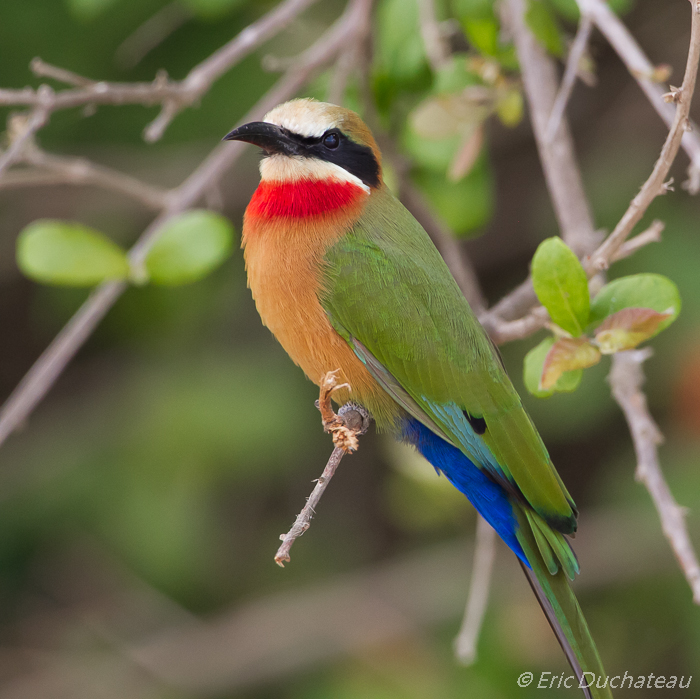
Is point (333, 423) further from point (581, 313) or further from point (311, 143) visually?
point (311, 143)

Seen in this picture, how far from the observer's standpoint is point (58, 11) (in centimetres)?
347

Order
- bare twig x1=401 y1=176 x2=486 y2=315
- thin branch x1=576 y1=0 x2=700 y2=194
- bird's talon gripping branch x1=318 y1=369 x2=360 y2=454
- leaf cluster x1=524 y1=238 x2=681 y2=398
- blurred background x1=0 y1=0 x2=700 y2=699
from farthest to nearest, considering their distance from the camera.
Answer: blurred background x1=0 y1=0 x2=700 y2=699
bare twig x1=401 y1=176 x2=486 y2=315
thin branch x1=576 y1=0 x2=700 y2=194
leaf cluster x1=524 y1=238 x2=681 y2=398
bird's talon gripping branch x1=318 y1=369 x2=360 y2=454

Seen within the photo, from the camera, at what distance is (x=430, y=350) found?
7.38 ft

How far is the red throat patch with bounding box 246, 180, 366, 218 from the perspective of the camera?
2352 mm

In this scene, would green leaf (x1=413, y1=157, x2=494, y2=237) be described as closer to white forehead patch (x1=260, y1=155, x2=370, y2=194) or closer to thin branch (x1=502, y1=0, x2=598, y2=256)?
thin branch (x1=502, y1=0, x2=598, y2=256)

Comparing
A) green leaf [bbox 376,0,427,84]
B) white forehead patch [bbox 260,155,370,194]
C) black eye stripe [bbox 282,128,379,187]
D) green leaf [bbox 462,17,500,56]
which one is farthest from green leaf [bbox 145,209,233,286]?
green leaf [bbox 462,17,500,56]

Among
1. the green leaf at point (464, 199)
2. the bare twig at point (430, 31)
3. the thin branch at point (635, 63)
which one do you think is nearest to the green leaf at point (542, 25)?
the thin branch at point (635, 63)

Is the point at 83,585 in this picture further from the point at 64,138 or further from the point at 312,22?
the point at 312,22

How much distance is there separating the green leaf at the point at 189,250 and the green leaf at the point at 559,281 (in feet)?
2.94

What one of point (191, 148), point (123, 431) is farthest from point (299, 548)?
point (191, 148)

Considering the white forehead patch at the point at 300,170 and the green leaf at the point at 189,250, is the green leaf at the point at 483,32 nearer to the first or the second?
the white forehead patch at the point at 300,170

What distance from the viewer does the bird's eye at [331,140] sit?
2383 mm

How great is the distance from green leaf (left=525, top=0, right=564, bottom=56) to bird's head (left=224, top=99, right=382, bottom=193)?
562mm

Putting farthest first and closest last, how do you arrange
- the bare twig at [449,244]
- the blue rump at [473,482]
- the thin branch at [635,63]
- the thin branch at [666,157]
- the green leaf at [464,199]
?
1. the green leaf at [464,199]
2. the bare twig at [449,244]
3. the blue rump at [473,482]
4. the thin branch at [635,63]
5. the thin branch at [666,157]
